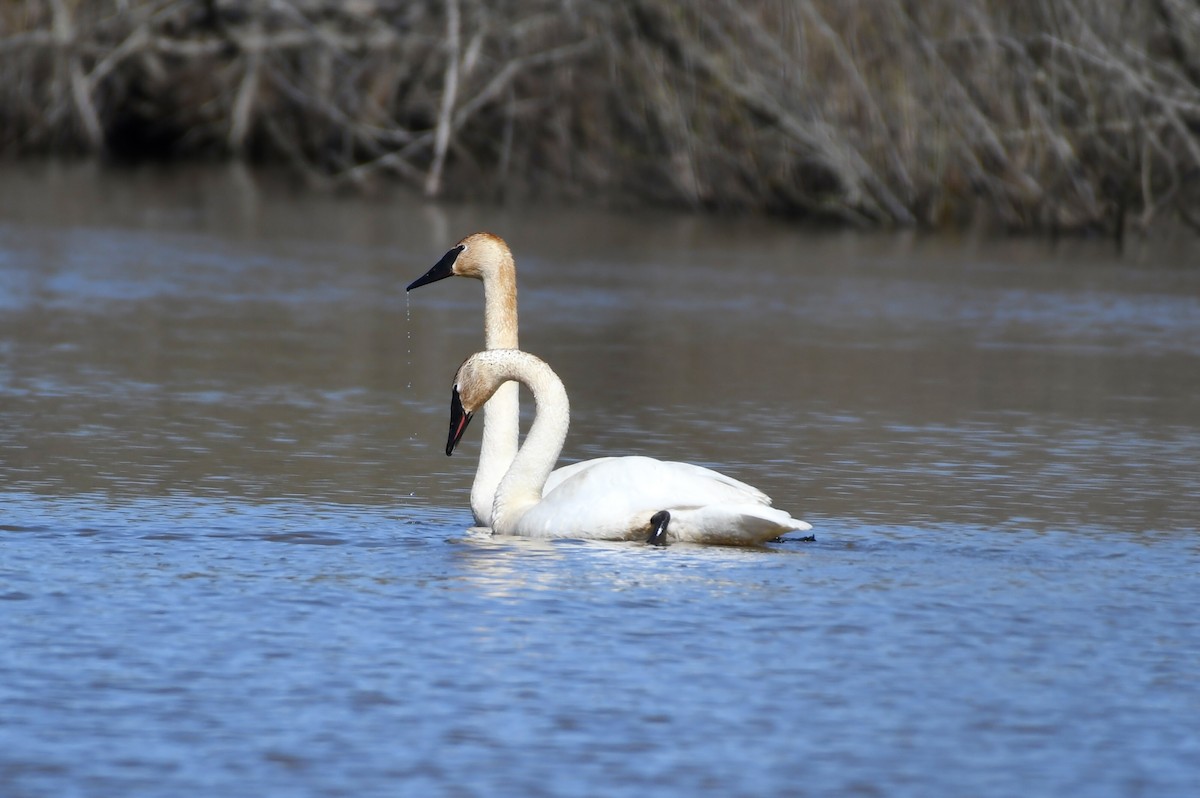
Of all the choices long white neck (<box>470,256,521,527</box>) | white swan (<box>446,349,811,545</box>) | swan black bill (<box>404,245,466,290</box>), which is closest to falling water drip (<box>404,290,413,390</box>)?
swan black bill (<box>404,245,466,290</box>)

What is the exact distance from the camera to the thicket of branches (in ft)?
77.0

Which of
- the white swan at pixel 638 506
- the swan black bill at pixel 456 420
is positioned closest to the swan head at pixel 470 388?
the swan black bill at pixel 456 420

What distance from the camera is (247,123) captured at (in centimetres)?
3316

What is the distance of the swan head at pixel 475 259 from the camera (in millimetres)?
8820

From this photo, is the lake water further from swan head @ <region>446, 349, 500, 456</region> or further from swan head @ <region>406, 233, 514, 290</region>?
swan head @ <region>406, 233, 514, 290</region>

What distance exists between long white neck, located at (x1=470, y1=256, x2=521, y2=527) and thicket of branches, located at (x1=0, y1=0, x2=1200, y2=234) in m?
14.2

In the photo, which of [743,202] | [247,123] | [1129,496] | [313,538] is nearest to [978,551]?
[1129,496]

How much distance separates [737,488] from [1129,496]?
2062 mm

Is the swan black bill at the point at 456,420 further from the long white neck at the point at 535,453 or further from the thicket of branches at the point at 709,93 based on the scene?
the thicket of branches at the point at 709,93

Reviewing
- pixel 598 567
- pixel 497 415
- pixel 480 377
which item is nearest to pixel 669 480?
pixel 598 567

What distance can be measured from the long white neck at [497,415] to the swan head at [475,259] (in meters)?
0.02

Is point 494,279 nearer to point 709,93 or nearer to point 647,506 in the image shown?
point 647,506

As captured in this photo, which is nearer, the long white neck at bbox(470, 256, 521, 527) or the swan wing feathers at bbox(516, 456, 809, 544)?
the swan wing feathers at bbox(516, 456, 809, 544)

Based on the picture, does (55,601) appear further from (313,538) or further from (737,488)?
(737,488)
